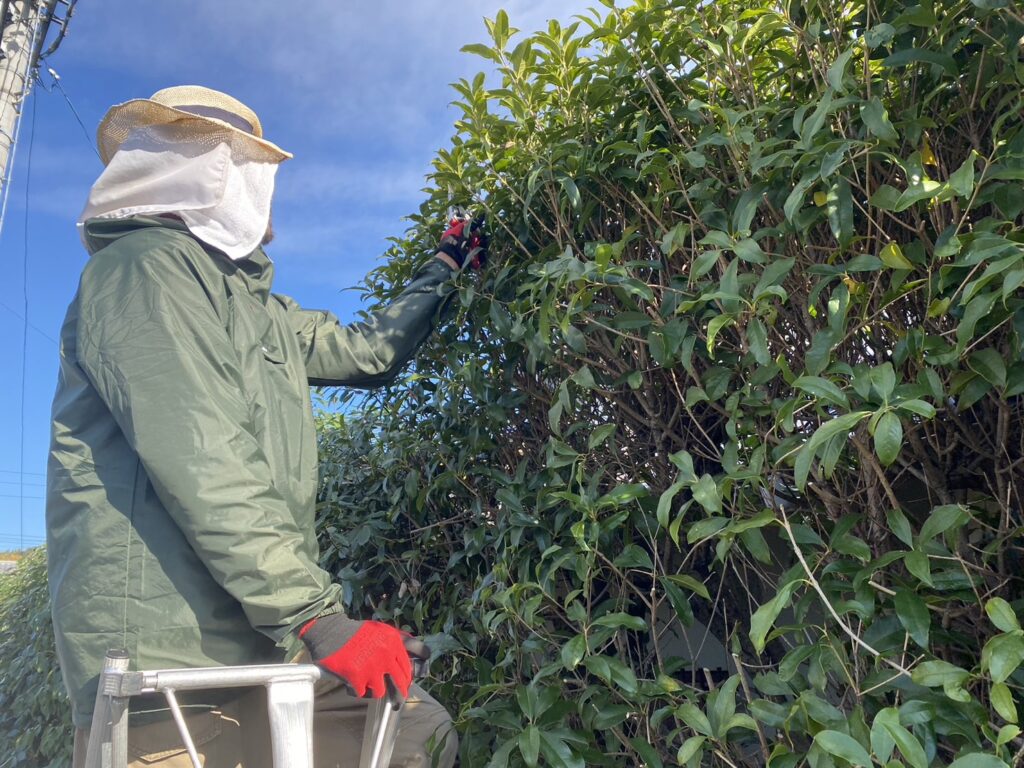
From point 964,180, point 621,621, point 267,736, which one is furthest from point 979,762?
point 267,736

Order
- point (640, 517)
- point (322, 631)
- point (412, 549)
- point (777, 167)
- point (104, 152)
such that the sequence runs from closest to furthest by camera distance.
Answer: point (777, 167)
point (322, 631)
point (640, 517)
point (104, 152)
point (412, 549)

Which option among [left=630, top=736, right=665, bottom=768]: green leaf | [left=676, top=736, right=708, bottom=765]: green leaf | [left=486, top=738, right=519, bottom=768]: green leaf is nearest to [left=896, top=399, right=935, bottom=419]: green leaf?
[left=676, top=736, right=708, bottom=765]: green leaf

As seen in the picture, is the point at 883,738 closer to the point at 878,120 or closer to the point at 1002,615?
the point at 1002,615

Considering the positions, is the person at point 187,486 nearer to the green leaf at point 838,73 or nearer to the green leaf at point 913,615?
the green leaf at point 913,615

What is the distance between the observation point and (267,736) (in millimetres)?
1510

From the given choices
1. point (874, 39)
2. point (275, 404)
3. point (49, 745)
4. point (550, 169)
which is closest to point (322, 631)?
point (275, 404)

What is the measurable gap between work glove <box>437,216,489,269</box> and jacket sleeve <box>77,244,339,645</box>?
0.74 m

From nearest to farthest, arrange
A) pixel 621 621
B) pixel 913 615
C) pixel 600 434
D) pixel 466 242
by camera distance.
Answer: pixel 913 615 < pixel 621 621 < pixel 600 434 < pixel 466 242

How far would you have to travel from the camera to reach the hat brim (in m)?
1.85

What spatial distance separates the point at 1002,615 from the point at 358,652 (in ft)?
3.47

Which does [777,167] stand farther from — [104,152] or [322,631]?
[104,152]

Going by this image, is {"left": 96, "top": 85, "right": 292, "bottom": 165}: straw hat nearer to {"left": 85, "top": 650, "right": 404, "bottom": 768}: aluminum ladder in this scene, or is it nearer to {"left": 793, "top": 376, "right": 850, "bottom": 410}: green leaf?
{"left": 85, "top": 650, "right": 404, "bottom": 768}: aluminum ladder

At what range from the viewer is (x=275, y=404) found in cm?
177

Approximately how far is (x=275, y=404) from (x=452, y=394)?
59 centimetres
